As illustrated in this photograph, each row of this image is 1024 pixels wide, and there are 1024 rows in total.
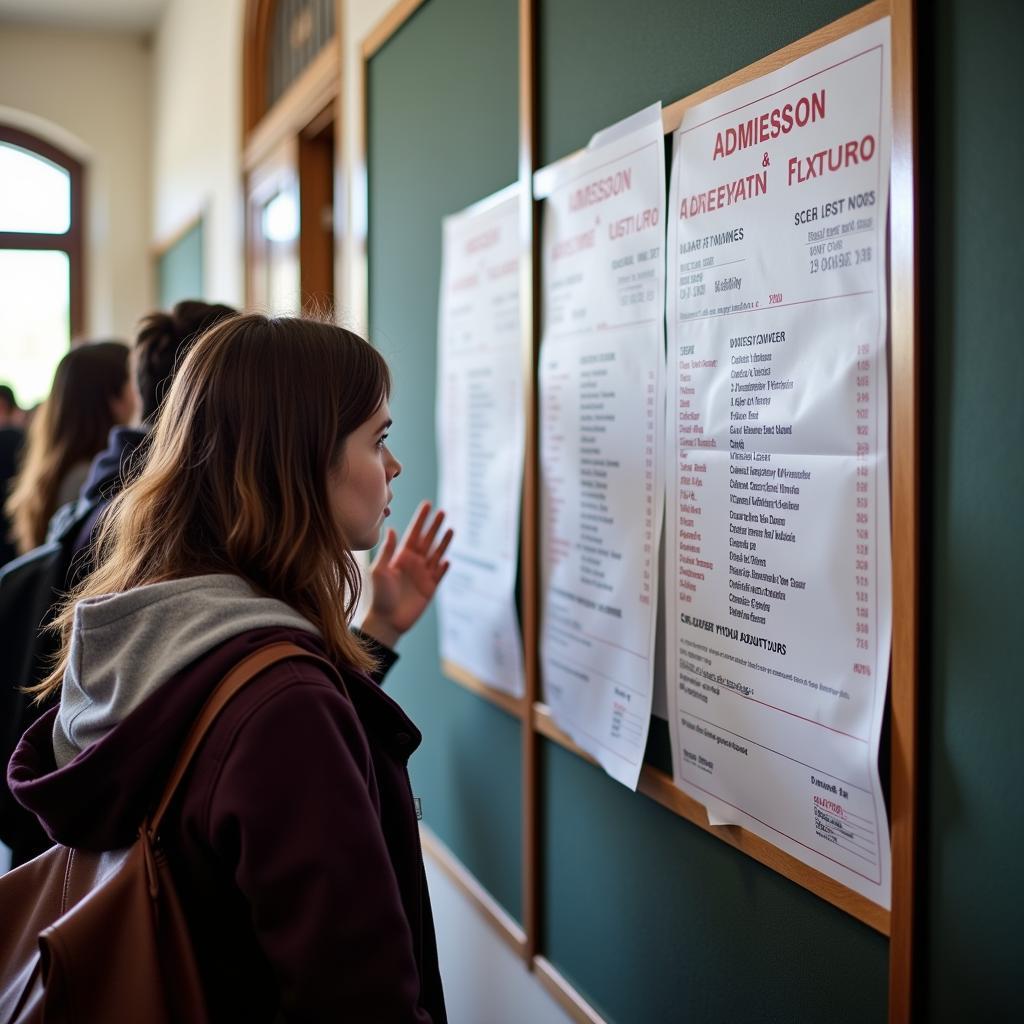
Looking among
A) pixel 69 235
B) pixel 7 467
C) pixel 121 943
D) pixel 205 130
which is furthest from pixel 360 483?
pixel 69 235

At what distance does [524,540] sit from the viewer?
1.72 m

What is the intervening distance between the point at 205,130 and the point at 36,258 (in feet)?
7.40

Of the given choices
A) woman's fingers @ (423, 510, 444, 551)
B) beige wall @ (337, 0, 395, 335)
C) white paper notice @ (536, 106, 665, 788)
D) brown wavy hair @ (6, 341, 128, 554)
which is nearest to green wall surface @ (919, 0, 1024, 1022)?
white paper notice @ (536, 106, 665, 788)

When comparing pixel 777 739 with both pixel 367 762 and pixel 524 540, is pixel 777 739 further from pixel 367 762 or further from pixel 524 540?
pixel 524 540

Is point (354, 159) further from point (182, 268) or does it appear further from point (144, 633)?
point (182, 268)

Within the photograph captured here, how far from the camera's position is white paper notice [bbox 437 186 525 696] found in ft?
5.82

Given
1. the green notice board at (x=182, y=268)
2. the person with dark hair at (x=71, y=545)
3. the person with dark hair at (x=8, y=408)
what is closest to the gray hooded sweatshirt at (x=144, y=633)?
the person with dark hair at (x=71, y=545)

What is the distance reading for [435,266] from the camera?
210cm

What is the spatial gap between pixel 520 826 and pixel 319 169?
225 centimetres

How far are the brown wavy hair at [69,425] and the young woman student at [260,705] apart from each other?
4.21 ft

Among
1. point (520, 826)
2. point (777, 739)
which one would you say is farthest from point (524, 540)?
point (777, 739)

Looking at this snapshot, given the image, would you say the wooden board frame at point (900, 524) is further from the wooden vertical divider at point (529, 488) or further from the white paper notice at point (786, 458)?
the wooden vertical divider at point (529, 488)

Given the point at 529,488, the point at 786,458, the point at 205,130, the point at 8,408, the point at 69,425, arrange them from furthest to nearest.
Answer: the point at 8,408 → the point at 205,130 → the point at 69,425 → the point at 529,488 → the point at 786,458

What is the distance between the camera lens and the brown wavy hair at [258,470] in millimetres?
1056
